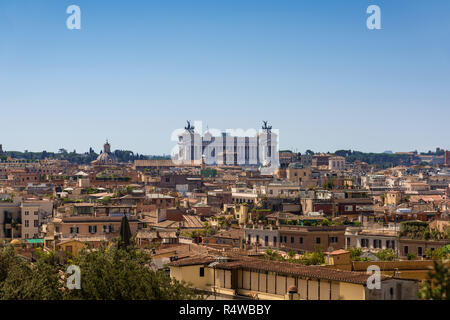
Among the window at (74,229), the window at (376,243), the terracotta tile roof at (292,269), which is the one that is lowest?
the window at (376,243)

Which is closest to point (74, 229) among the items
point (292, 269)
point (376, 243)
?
point (376, 243)

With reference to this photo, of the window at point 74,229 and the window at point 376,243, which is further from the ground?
the window at point 74,229

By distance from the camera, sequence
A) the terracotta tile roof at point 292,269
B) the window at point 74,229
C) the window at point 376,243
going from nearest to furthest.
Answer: the terracotta tile roof at point 292,269 < the window at point 376,243 < the window at point 74,229

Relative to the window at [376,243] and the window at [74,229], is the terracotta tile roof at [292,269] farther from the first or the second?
the window at [74,229]

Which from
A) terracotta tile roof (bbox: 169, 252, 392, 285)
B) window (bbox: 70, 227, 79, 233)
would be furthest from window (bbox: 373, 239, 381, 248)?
terracotta tile roof (bbox: 169, 252, 392, 285)

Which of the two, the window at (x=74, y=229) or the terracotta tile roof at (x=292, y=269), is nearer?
the terracotta tile roof at (x=292, y=269)

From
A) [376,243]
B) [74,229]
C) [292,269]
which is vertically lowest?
[376,243]

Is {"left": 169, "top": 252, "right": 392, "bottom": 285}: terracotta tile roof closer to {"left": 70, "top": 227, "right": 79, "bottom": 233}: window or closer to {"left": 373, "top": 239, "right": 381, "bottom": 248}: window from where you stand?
{"left": 373, "top": 239, "right": 381, "bottom": 248}: window

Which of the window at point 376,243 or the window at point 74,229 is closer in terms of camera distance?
the window at point 376,243

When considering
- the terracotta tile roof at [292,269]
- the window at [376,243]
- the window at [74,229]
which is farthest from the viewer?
the window at [74,229]

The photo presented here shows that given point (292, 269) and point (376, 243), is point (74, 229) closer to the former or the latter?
point (376, 243)

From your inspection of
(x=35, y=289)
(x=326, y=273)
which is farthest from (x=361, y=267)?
(x=35, y=289)

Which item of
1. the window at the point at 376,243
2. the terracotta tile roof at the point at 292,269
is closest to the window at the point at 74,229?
the window at the point at 376,243
